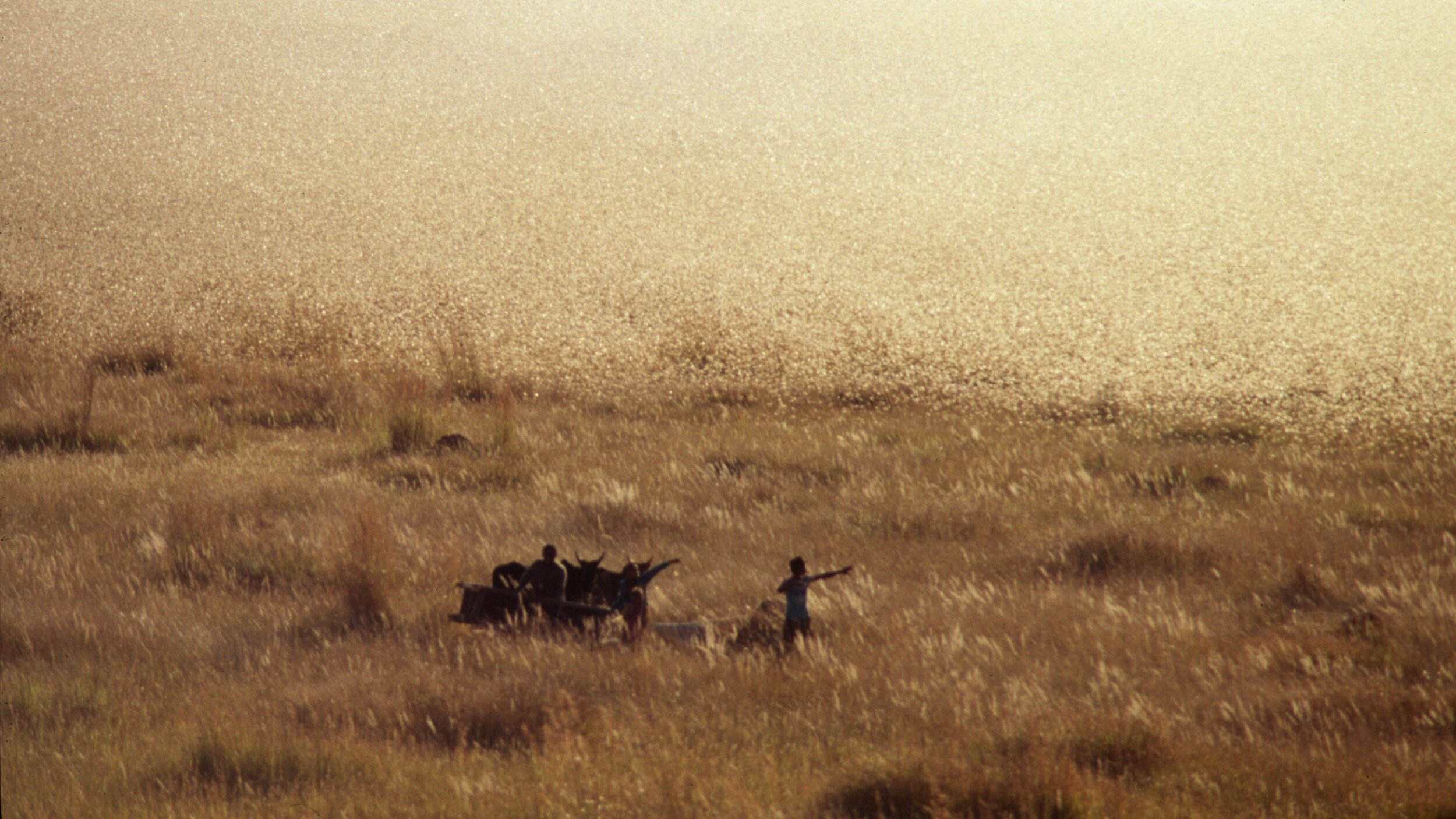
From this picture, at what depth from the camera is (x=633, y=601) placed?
5.16 meters

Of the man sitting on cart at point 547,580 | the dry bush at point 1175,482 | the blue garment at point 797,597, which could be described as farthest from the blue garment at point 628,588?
the dry bush at point 1175,482

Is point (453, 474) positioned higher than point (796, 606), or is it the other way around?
point (453, 474)

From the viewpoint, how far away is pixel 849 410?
36.2ft

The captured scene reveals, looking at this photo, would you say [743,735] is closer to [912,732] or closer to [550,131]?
[912,732]

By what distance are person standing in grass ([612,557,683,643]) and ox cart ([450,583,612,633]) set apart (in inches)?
3.7

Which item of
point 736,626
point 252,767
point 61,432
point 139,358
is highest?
point 139,358

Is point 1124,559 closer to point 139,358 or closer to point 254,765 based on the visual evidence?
point 254,765

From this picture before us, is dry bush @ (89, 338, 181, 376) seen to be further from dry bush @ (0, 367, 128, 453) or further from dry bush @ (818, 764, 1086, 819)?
dry bush @ (818, 764, 1086, 819)

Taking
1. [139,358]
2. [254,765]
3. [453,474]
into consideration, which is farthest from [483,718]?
[139,358]

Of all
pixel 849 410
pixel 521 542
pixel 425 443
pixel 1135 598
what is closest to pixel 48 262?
pixel 425 443

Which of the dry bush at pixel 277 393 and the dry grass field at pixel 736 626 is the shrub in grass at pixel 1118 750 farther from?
the dry bush at pixel 277 393

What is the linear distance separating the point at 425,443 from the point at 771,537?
350cm

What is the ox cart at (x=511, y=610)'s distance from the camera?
5.23m

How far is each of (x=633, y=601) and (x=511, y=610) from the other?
58cm
